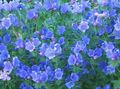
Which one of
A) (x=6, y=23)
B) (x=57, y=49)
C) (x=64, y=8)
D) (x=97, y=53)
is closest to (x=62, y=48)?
(x=57, y=49)

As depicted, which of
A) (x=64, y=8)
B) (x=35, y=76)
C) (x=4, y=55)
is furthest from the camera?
(x=64, y=8)

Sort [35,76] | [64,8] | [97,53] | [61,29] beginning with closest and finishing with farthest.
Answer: [35,76] → [97,53] → [61,29] → [64,8]

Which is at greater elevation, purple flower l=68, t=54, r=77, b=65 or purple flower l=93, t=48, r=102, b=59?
purple flower l=93, t=48, r=102, b=59

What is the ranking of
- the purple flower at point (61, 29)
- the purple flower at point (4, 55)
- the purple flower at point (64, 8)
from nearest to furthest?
the purple flower at point (4, 55)
the purple flower at point (61, 29)
the purple flower at point (64, 8)

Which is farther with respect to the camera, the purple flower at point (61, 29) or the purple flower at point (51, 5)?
the purple flower at point (51, 5)

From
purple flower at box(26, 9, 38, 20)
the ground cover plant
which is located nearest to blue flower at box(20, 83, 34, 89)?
the ground cover plant

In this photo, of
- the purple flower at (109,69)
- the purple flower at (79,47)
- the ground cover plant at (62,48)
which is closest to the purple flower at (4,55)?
the ground cover plant at (62,48)

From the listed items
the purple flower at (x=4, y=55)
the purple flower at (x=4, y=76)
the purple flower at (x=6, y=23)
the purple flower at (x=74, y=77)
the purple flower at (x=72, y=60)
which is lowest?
the purple flower at (x=74, y=77)

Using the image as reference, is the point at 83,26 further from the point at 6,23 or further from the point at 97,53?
the point at 6,23

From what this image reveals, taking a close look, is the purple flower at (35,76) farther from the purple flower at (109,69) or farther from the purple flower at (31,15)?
the purple flower at (31,15)

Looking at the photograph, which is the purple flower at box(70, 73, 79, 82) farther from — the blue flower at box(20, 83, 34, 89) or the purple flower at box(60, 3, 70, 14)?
the purple flower at box(60, 3, 70, 14)
